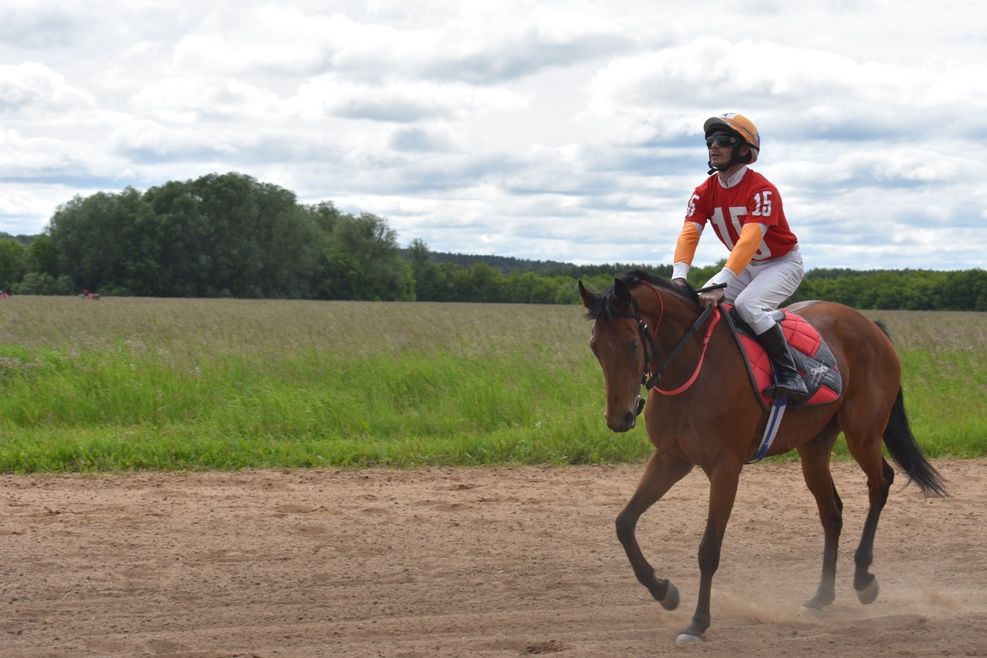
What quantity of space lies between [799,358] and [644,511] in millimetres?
1377

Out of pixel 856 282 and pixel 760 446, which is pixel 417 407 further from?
pixel 856 282

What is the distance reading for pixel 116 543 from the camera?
291 inches

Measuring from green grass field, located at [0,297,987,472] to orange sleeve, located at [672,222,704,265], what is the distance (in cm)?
486

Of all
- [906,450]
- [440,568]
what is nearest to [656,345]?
[440,568]

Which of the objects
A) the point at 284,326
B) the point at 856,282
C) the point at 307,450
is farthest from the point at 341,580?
the point at 856,282

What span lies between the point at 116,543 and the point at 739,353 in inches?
175

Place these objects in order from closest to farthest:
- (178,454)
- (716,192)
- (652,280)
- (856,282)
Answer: (652,280) < (716,192) < (178,454) < (856,282)

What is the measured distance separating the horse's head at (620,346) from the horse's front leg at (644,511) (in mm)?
767

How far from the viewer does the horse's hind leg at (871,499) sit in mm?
6699

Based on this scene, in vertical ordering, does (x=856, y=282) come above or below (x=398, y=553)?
above

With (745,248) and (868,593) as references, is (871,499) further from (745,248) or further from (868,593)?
(745,248)

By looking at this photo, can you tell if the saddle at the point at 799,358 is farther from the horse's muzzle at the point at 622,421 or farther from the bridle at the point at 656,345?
the horse's muzzle at the point at 622,421

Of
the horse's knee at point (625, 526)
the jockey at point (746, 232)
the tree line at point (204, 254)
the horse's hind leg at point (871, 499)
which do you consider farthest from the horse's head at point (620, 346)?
the tree line at point (204, 254)

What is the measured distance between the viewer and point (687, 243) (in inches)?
255
